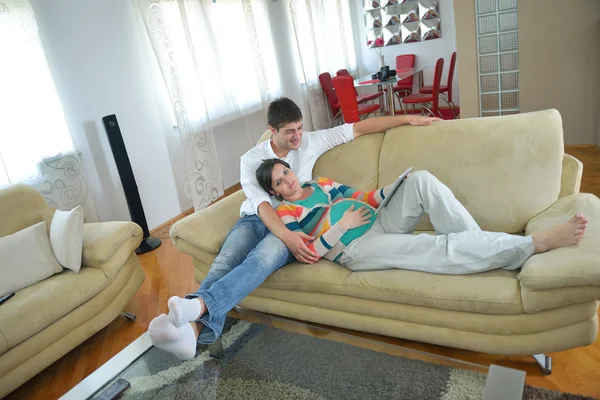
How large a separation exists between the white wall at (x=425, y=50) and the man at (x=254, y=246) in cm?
442

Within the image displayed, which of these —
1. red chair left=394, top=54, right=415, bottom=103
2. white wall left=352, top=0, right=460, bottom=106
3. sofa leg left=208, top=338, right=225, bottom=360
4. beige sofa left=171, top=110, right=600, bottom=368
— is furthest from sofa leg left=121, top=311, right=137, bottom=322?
white wall left=352, top=0, right=460, bottom=106

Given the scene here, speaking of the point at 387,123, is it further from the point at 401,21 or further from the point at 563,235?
the point at 401,21

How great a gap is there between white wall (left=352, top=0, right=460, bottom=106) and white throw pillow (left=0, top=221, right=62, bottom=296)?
5.33 m

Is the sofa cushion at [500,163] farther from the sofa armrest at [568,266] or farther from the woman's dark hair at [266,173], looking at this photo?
the woman's dark hair at [266,173]

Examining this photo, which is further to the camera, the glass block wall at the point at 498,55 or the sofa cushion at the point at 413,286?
the glass block wall at the point at 498,55

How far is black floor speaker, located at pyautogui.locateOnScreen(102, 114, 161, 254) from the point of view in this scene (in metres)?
3.20

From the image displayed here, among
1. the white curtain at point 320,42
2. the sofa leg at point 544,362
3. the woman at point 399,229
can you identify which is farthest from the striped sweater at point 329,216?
the white curtain at point 320,42

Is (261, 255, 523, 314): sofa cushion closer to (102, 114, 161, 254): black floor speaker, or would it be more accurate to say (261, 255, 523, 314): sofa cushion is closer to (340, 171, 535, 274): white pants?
(340, 171, 535, 274): white pants

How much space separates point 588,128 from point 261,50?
313 cm

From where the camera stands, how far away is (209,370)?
1.51 meters

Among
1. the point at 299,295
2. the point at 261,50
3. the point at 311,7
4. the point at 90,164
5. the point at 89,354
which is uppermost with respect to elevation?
the point at 311,7

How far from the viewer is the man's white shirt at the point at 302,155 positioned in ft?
7.43

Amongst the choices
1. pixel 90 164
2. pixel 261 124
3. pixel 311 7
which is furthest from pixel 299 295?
pixel 311 7

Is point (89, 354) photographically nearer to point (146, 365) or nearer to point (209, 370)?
point (146, 365)
